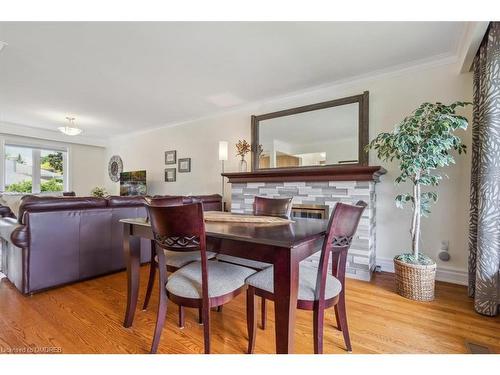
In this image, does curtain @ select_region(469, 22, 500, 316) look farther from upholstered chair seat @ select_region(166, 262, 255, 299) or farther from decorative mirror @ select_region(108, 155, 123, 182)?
decorative mirror @ select_region(108, 155, 123, 182)

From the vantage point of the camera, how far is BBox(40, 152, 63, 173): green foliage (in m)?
5.61

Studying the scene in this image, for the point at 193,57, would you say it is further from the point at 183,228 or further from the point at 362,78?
the point at 183,228

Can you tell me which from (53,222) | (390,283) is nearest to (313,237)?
(390,283)

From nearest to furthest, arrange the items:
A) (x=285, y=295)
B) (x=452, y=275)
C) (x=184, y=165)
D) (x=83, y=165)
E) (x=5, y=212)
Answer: (x=285, y=295) → (x=452, y=275) → (x=5, y=212) → (x=184, y=165) → (x=83, y=165)

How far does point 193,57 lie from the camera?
98.7 inches

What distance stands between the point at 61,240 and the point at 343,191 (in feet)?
9.42

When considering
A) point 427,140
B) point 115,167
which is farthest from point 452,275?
point 115,167

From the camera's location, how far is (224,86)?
323 cm

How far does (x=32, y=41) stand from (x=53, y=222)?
5.44ft

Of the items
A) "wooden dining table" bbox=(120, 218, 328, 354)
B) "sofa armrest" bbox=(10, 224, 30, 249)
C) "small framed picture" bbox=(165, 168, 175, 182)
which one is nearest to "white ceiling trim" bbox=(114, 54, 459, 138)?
"small framed picture" bbox=(165, 168, 175, 182)

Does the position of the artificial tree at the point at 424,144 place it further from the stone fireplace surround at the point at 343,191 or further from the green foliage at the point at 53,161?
the green foliage at the point at 53,161

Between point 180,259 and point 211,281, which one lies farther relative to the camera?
point 180,259

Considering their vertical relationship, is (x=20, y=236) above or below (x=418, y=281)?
above

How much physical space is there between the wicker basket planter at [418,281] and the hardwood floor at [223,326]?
0.07m
